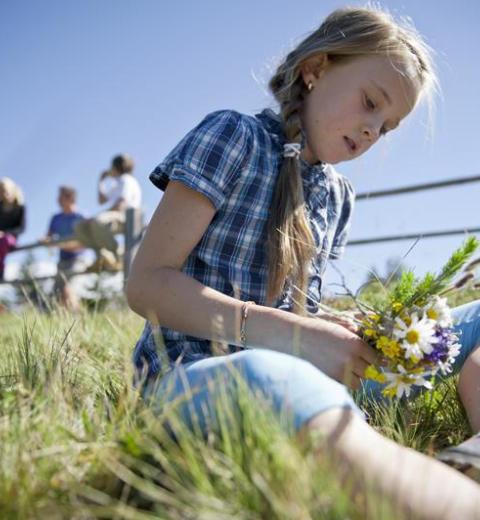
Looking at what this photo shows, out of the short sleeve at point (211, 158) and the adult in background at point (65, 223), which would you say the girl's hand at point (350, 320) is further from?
the adult in background at point (65, 223)

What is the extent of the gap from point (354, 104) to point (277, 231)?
363 millimetres

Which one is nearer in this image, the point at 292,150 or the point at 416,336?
the point at 416,336

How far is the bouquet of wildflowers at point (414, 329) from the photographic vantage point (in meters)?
1.10

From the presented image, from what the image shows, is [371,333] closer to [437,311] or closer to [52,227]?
[437,311]

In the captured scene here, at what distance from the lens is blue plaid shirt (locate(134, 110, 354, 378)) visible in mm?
1370

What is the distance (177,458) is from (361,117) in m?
0.98

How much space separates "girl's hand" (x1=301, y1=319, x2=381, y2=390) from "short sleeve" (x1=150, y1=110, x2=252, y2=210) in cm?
37

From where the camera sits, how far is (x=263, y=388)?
3.22 ft

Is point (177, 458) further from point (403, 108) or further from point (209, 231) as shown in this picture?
point (403, 108)

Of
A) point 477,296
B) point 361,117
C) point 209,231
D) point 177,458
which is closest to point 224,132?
point 209,231

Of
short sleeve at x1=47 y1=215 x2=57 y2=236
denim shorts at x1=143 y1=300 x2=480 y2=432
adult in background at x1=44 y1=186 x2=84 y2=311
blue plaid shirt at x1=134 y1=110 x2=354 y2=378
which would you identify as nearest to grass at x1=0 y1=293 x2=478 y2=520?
denim shorts at x1=143 y1=300 x2=480 y2=432

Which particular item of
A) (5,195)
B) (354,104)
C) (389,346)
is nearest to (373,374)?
(389,346)

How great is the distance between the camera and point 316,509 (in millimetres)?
768

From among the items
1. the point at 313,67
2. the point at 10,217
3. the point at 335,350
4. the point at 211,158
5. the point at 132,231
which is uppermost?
the point at 313,67
